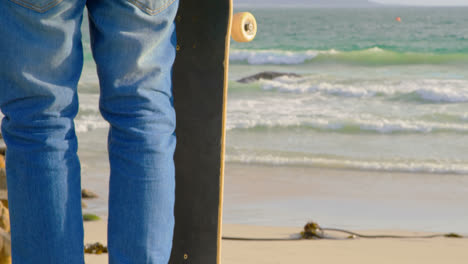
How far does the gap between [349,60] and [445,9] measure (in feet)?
18.1

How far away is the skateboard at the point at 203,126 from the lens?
4.64 ft

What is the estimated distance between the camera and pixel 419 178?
4.52 meters

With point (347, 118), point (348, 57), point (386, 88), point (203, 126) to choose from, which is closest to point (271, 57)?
point (348, 57)

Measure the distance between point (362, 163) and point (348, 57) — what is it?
8266 millimetres

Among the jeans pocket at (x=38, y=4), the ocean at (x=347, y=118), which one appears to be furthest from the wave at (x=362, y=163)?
the jeans pocket at (x=38, y=4)

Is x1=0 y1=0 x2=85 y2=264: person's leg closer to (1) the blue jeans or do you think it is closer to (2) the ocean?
(1) the blue jeans

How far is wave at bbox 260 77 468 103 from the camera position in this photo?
8805mm

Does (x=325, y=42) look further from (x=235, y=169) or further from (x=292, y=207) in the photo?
(x=292, y=207)

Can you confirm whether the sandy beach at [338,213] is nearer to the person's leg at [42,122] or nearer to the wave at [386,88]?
the person's leg at [42,122]

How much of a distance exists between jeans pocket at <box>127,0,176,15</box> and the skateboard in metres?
0.45

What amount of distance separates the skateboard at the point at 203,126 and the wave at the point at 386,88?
7.48 m

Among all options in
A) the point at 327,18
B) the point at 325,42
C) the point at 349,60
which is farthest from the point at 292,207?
the point at 327,18

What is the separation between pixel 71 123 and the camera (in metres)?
0.98

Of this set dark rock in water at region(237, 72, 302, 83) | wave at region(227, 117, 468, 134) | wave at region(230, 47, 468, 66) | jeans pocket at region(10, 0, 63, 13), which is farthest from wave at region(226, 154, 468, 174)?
wave at region(230, 47, 468, 66)
